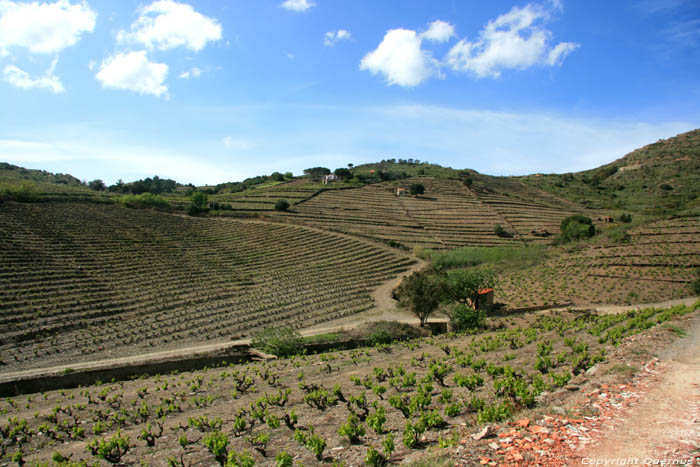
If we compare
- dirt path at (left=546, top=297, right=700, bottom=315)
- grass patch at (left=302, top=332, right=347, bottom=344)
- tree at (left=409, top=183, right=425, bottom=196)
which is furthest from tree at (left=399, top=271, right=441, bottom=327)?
tree at (left=409, top=183, right=425, bottom=196)

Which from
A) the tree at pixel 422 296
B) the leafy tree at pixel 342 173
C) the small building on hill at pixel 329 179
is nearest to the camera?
the tree at pixel 422 296

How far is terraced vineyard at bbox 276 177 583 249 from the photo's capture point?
71000 millimetres

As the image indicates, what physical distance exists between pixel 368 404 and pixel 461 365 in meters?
5.90

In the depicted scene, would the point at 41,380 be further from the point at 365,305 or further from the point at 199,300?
the point at 365,305

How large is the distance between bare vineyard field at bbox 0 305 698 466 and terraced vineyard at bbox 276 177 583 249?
157 ft

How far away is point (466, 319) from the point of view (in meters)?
30.0

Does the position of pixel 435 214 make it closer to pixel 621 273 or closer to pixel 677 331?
pixel 621 273

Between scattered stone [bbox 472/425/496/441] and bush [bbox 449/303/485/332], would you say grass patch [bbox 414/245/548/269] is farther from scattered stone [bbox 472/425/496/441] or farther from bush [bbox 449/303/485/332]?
scattered stone [bbox 472/425/496/441]

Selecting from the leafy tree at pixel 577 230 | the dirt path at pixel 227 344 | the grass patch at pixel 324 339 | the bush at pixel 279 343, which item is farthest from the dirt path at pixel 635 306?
the leafy tree at pixel 577 230

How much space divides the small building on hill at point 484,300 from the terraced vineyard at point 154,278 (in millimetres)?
11603

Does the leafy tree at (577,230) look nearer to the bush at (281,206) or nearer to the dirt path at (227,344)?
the dirt path at (227,344)

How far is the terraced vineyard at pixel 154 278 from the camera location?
29.5 metres

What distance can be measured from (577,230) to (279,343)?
193 ft

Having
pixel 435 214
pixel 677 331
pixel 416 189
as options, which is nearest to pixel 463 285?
pixel 677 331
